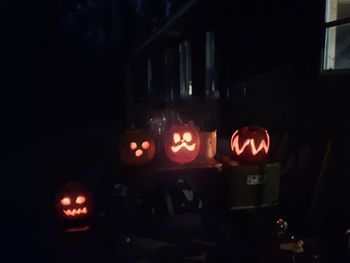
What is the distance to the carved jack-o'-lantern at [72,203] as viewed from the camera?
14.2 ft

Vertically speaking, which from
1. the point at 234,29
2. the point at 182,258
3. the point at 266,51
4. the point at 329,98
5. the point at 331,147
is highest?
the point at 234,29

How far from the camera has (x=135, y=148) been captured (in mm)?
4043

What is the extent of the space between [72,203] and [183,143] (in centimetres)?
144

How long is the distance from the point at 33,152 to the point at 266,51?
6.72 meters

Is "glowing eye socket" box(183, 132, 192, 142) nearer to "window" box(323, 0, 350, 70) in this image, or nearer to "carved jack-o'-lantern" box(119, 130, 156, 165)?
"carved jack-o'-lantern" box(119, 130, 156, 165)

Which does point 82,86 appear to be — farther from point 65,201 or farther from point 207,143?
point 207,143

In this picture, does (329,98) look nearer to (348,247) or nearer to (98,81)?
(348,247)

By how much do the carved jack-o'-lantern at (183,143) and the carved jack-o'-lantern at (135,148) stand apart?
8.8 inches

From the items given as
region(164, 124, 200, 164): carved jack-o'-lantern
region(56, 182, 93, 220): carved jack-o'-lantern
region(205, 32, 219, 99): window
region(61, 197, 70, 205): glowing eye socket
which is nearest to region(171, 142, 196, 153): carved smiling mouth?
region(164, 124, 200, 164): carved jack-o'-lantern

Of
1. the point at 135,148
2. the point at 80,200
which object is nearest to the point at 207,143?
the point at 135,148

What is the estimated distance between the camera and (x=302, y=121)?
5410 mm

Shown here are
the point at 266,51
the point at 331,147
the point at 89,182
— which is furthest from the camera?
the point at 89,182

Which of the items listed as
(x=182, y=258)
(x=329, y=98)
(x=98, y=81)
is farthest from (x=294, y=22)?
(x=98, y=81)

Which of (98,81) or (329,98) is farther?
(98,81)
